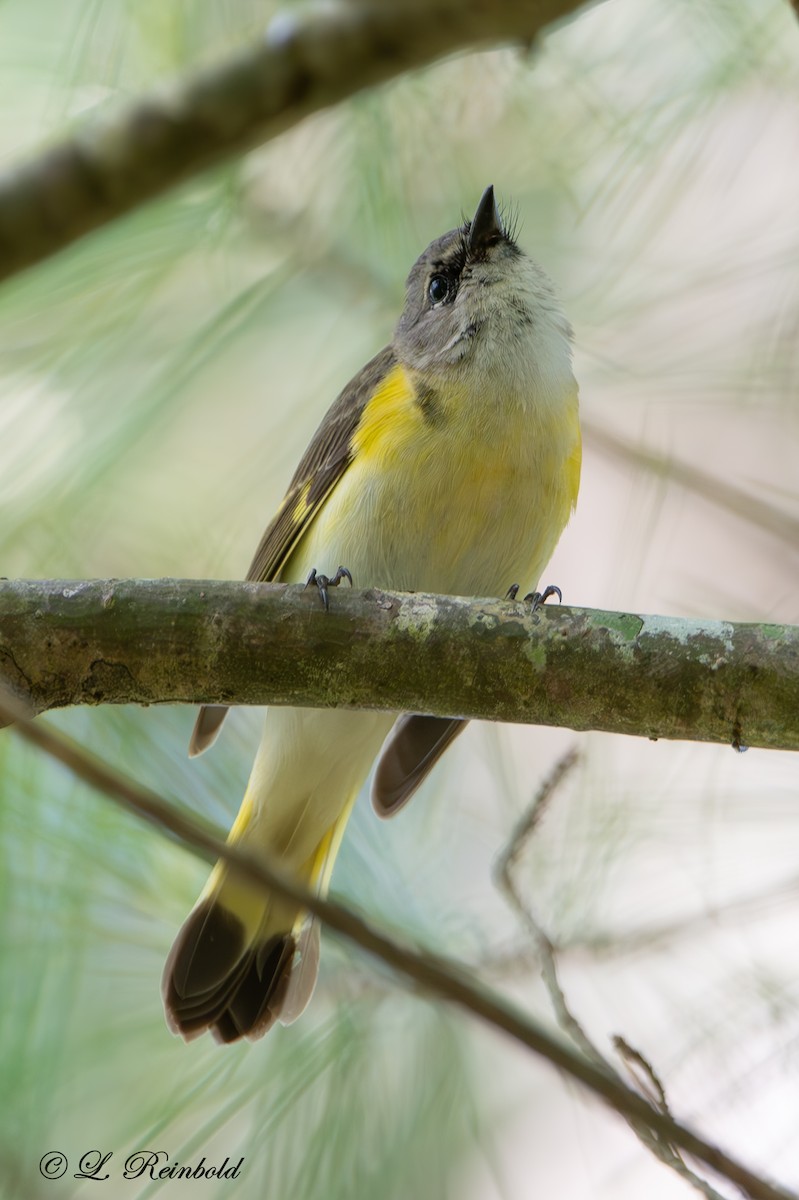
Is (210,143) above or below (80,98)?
below

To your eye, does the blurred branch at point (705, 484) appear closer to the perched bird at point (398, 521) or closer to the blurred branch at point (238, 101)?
the perched bird at point (398, 521)

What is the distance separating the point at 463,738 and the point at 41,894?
1.15 metres

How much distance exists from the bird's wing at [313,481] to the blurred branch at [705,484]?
0.61 m

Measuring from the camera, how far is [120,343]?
2.94 metres

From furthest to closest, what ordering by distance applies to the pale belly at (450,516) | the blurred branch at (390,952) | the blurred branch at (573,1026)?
the pale belly at (450,516) → the blurred branch at (573,1026) → the blurred branch at (390,952)

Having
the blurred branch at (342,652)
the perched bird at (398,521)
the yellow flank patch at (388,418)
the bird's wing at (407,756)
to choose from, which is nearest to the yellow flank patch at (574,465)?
the perched bird at (398,521)

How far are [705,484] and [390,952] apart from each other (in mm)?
2199

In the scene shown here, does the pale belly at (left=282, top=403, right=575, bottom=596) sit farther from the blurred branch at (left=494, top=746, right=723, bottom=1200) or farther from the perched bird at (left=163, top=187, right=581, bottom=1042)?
the blurred branch at (left=494, top=746, right=723, bottom=1200)

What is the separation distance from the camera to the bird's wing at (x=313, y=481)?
2.97 meters

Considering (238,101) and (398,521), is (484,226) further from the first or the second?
(238,101)

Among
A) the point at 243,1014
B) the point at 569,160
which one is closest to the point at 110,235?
the point at 569,160

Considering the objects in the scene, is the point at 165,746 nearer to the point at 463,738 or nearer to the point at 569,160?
the point at 463,738

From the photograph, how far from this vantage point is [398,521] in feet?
9.14

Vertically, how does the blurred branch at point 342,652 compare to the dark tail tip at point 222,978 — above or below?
above
